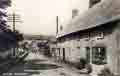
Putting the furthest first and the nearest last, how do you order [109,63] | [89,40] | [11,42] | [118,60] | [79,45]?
1. [11,42]
2. [79,45]
3. [89,40]
4. [109,63]
5. [118,60]

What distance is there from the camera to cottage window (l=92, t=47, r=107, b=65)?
40.5ft

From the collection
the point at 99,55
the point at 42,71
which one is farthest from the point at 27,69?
the point at 99,55

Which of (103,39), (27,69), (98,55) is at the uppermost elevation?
(103,39)

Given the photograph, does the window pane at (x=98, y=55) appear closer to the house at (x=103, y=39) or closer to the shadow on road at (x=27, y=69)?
the house at (x=103, y=39)

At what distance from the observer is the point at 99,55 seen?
12820 millimetres

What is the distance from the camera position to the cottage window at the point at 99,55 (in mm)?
12344

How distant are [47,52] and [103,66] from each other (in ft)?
75.5

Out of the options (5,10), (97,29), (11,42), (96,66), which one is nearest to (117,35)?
(97,29)

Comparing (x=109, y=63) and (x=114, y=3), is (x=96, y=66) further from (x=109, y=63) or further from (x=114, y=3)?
(x=114, y=3)

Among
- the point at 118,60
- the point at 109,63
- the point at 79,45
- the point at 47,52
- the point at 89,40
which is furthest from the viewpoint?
the point at 47,52

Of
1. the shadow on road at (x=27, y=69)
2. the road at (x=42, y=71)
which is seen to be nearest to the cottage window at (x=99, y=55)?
the road at (x=42, y=71)

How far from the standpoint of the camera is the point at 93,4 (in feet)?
57.5

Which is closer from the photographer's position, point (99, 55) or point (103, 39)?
point (103, 39)

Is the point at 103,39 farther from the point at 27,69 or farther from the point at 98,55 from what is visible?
the point at 27,69
